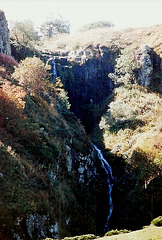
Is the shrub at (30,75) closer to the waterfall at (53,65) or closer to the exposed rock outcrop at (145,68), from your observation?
the waterfall at (53,65)

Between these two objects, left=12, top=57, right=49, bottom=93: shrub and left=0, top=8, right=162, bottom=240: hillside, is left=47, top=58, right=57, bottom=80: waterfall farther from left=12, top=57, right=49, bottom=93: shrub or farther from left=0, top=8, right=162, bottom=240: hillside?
left=12, top=57, right=49, bottom=93: shrub

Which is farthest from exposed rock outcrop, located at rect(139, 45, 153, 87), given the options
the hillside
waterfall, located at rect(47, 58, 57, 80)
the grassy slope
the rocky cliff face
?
the grassy slope

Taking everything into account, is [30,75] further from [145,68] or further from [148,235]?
[145,68]

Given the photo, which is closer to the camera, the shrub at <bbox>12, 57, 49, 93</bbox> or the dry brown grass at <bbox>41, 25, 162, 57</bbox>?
the shrub at <bbox>12, 57, 49, 93</bbox>

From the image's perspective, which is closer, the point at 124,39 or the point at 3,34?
the point at 3,34

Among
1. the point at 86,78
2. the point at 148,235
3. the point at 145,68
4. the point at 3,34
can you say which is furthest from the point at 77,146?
the point at 86,78

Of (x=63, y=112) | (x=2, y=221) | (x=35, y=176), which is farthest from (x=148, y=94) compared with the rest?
(x=2, y=221)

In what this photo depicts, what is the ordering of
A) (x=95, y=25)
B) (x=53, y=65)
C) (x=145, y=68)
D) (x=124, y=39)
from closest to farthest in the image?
(x=145, y=68)
(x=53, y=65)
(x=124, y=39)
(x=95, y=25)

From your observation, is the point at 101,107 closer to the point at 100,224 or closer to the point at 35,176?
the point at 100,224

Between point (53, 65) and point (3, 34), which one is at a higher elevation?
point (53, 65)

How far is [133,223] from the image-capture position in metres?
17.0

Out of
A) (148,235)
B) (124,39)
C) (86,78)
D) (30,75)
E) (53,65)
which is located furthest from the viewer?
(124,39)

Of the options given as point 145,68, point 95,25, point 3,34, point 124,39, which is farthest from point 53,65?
point 95,25

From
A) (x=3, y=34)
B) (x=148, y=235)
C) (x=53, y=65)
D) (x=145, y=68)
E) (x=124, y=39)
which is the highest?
(x=124, y=39)
